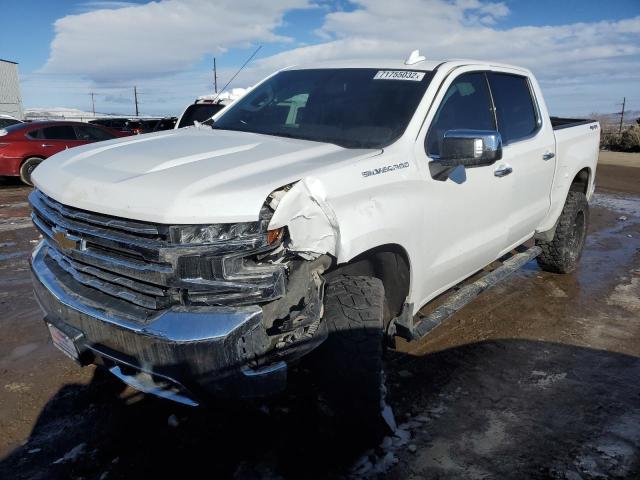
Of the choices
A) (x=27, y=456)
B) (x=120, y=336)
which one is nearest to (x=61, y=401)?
(x=27, y=456)

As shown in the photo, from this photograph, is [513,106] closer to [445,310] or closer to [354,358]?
[445,310]

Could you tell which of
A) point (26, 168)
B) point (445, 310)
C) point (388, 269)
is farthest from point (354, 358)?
point (26, 168)

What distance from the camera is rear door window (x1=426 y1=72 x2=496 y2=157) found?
11.4 ft

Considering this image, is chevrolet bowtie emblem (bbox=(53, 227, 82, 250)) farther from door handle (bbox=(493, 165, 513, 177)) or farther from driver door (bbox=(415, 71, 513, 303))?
door handle (bbox=(493, 165, 513, 177))

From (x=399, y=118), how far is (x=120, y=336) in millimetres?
2016

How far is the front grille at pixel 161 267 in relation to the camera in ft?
7.48

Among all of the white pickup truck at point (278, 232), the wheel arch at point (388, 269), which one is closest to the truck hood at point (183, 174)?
the white pickup truck at point (278, 232)

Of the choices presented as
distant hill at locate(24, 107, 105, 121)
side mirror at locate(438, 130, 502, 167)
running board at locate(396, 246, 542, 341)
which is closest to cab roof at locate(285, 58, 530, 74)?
side mirror at locate(438, 130, 502, 167)

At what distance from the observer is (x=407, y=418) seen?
318 cm

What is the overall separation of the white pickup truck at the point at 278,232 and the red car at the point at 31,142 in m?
10.1

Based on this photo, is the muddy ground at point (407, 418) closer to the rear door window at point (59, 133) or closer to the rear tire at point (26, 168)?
the rear tire at point (26, 168)

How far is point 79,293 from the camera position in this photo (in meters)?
2.69

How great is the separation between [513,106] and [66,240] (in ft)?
11.8

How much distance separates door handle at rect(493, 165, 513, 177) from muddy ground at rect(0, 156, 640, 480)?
128 cm
